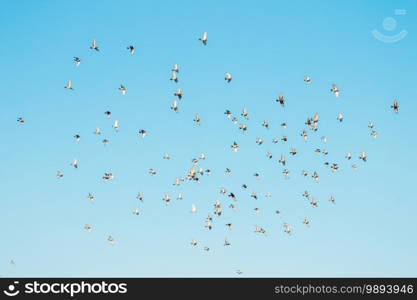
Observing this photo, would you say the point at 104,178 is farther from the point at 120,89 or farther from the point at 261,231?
the point at 261,231

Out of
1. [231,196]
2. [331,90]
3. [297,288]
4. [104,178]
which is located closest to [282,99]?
[331,90]

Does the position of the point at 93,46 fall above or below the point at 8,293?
above

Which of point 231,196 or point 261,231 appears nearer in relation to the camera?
point 231,196

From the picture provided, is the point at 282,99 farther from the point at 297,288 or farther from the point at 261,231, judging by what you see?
the point at 297,288

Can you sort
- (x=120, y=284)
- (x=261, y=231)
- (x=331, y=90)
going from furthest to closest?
1. (x=261, y=231)
2. (x=331, y=90)
3. (x=120, y=284)

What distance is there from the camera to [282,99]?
80875 millimetres

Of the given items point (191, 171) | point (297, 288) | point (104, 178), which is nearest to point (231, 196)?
point (191, 171)

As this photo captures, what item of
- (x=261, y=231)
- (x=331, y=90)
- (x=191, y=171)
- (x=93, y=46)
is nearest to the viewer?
(x=93, y=46)

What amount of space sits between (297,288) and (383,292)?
5.93 metres

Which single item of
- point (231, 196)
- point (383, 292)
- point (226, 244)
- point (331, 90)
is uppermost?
point (331, 90)

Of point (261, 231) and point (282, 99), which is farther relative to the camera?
point (261, 231)

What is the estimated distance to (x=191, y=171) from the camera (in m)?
91.1

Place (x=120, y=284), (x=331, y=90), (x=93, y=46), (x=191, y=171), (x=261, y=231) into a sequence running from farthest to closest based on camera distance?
(x=261, y=231)
(x=191, y=171)
(x=331, y=90)
(x=93, y=46)
(x=120, y=284)

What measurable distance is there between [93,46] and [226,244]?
26.5 meters
